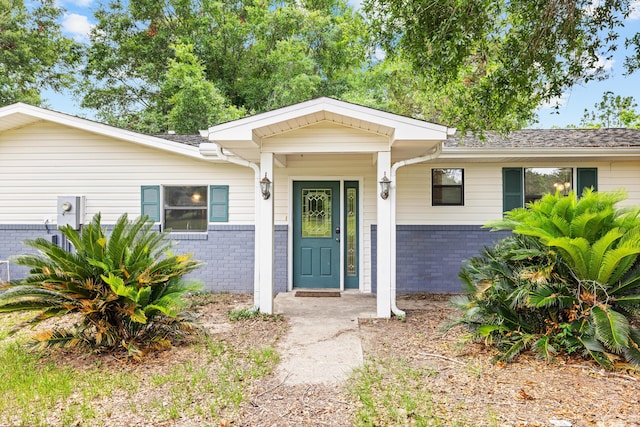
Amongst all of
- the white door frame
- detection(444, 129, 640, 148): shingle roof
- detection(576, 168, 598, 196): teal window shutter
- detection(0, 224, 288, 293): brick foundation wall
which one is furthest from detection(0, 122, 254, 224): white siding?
detection(576, 168, 598, 196): teal window shutter

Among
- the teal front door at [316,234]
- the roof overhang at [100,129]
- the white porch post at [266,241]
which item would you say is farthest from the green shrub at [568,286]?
the roof overhang at [100,129]

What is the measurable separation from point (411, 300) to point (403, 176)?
7.10 feet

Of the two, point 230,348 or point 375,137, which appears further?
point 375,137

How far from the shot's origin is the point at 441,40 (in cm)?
532

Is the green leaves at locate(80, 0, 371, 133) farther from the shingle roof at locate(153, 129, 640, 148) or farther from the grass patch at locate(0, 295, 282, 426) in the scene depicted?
the grass patch at locate(0, 295, 282, 426)

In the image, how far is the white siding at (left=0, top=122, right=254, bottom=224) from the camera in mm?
6879

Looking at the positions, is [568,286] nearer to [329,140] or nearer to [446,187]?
[329,140]

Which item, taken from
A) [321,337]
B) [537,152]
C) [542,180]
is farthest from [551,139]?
[321,337]

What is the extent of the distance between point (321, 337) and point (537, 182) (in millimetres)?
4971

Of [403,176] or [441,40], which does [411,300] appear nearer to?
[403,176]

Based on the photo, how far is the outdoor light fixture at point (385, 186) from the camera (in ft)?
16.6

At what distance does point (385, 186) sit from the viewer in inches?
200

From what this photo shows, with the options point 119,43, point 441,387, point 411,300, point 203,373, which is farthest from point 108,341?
point 119,43

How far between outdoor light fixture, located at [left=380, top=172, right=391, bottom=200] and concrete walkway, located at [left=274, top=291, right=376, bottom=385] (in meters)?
1.65
